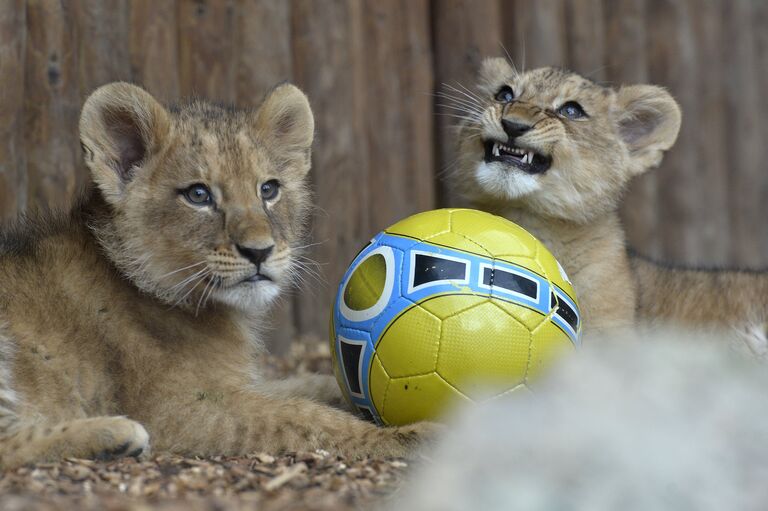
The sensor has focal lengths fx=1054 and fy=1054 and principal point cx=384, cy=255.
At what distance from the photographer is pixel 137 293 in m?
4.61

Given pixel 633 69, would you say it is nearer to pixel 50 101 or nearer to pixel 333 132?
pixel 333 132

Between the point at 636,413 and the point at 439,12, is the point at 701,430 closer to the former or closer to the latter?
the point at 636,413

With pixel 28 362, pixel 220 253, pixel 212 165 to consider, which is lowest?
pixel 28 362

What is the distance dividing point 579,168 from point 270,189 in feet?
5.69

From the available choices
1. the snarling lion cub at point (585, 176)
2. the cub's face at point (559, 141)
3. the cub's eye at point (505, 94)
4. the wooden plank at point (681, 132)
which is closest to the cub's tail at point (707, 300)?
the snarling lion cub at point (585, 176)

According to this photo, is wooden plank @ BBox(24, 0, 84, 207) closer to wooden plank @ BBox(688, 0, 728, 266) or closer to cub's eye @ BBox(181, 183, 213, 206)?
cub's eye @ BBox(181, 183, 213, 206)

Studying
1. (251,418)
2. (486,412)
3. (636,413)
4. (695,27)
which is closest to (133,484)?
(251,418)

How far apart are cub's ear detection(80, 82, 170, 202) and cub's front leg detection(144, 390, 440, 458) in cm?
102

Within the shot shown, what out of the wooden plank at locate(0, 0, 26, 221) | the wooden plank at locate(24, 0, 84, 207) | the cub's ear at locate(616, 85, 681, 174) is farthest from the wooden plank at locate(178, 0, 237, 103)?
the cub's ear at locate(616, 85, 681, 174)

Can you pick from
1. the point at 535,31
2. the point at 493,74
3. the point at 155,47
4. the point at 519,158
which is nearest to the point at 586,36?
the point at 535,31

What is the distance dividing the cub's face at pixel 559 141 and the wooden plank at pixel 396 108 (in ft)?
4.20

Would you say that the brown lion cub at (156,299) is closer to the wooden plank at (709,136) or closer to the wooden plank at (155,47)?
the wooden plank at (155,47)

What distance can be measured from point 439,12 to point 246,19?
1.60m

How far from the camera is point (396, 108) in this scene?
7.38 meters
